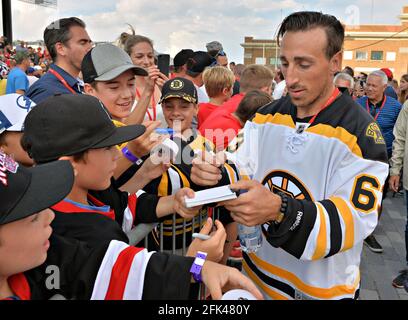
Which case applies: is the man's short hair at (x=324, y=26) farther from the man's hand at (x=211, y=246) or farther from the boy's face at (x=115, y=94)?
the boy's face at (x=115, y=94)

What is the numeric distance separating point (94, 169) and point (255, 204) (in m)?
0.70

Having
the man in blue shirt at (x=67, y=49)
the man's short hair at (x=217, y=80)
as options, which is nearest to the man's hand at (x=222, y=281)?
the man in blue shirt at (x=67, y=49)

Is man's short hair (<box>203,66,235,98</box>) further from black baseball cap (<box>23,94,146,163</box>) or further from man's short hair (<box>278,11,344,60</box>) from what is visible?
black baseball cap (<box>23,94,146,163</box>)

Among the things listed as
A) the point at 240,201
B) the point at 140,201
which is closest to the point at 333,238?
the point at 240,201

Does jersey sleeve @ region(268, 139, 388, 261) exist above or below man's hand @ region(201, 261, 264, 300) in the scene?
above

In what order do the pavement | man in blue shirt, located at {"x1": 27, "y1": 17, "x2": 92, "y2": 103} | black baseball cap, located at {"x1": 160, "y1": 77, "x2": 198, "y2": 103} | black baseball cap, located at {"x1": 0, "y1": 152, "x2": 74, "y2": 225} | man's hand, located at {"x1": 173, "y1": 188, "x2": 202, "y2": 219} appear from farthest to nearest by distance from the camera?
the pavement → man in blue shirt, located at {"x1": 27, "y1": 17, "x2": 92, "y2": 103} → black baseball cap, located at {"x1": 160, "y1": 77, "x2": 198, "y2": 103} → man's hand, located at {"x1": 173, "y1": 188, "x2": 202, "y2": 219} → black baseball cap, located at {"x1": 0, "y1": 152, "x2": 74, "y2": 225}

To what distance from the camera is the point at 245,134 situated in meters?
2.10

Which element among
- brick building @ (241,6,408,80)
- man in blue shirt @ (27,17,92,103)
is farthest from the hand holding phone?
brick building @ (241,6,408,80)

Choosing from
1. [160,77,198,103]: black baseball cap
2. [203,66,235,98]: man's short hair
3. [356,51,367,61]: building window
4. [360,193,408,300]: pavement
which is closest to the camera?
[160,77,198,103]: black baseball cap

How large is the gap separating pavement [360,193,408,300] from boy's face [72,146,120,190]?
3216mm

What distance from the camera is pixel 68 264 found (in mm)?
1332

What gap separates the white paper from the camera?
4.99 feet
